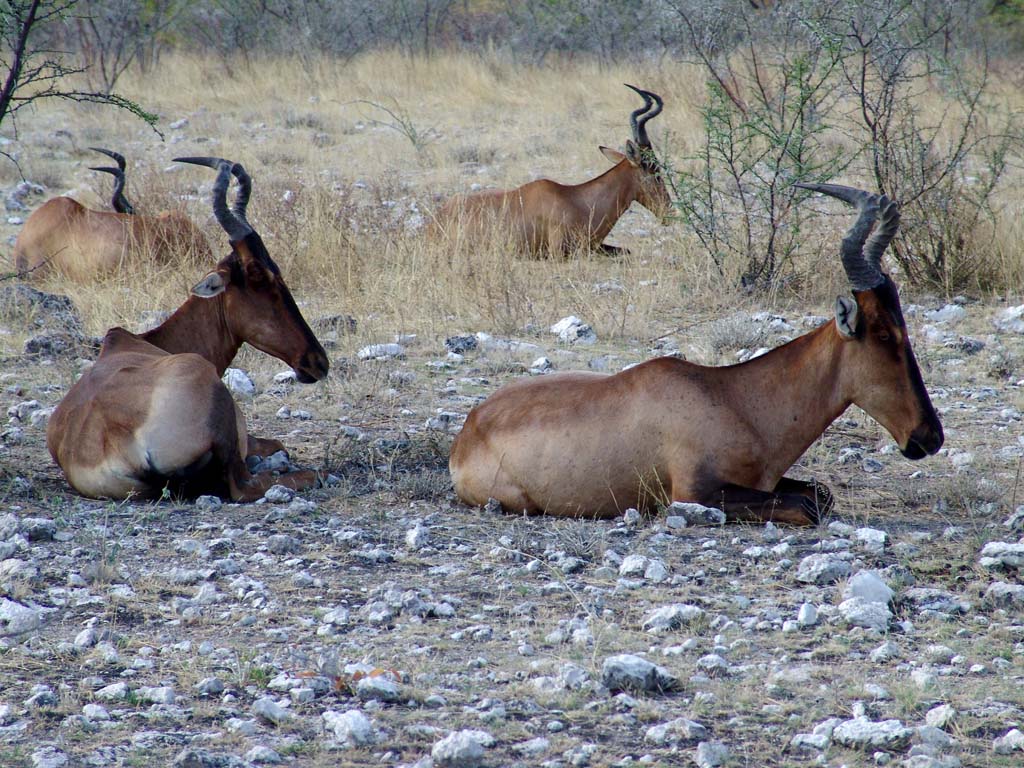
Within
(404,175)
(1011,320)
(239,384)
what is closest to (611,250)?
(1011,320)

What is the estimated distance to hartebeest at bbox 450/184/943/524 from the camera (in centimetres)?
586

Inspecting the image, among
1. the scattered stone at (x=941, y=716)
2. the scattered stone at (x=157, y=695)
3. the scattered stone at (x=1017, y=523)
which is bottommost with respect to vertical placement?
the scattered stone at (x=157, y=695)

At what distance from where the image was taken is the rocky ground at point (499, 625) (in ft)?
12.0

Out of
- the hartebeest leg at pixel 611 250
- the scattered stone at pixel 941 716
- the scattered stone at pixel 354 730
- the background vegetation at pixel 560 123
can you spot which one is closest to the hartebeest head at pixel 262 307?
the background vegetation at pixel 560 123

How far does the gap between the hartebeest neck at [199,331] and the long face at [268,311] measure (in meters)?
0.15

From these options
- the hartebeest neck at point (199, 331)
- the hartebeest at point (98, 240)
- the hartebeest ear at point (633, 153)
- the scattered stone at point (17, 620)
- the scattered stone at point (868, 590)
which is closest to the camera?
the scattered stone at point (17, 620)

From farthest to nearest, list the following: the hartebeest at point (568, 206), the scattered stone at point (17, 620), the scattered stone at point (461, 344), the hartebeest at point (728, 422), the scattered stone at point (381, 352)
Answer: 1. the hartebeest at point (568, 206)
2. the scattered stone at point (461, 344)
3. the scattered stone at point (381, 352)
4. the hartebeest at point (728, 422)
5. the scattered stone at point (17, 620)

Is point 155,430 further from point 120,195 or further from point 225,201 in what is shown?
point 120,195

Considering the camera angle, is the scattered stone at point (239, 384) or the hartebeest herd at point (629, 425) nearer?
the hartebeest herd at point (629, 425)

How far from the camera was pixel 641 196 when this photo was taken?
13.5 meters

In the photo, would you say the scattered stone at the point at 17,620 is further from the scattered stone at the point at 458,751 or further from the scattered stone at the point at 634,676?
the scattered stone at the point at 634,676

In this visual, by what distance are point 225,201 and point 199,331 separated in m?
0.89

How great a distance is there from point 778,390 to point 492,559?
1.65 m

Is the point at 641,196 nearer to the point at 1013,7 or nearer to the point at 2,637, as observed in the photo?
the point at 2,637
